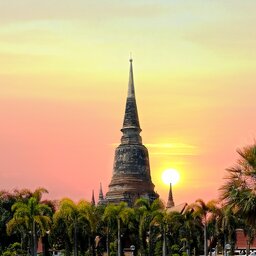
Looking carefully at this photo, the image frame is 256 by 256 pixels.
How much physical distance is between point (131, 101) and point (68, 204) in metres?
70.0

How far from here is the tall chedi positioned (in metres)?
124

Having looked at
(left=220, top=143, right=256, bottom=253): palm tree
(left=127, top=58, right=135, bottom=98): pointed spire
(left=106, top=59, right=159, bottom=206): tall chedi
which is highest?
(left=127, top=58, right=135, bottom=98): pointed spire

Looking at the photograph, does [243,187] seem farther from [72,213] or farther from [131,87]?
[131,87]

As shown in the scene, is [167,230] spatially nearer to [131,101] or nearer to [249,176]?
[249,176]

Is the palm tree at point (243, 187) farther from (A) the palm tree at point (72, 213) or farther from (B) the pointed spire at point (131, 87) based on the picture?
(B) the pointed spire at point (131, 87)

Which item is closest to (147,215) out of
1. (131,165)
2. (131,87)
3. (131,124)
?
(131,165)

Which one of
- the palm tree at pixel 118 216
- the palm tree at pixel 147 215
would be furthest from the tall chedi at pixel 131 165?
the palm tree at pixel 147 215

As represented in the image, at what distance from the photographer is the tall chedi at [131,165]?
406ft

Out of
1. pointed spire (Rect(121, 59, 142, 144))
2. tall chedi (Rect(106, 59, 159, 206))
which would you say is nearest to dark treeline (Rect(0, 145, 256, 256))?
tall chedi (Rect(106, 59, 159, 206))

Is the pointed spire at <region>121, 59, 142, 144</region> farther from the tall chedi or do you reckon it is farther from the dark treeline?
the dark treeline

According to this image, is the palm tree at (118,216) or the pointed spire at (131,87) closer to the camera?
the palm tree at (118,216)

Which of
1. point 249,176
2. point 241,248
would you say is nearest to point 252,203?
point 249,176

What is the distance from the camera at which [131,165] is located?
420 feet

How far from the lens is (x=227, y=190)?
24672 millimetres
